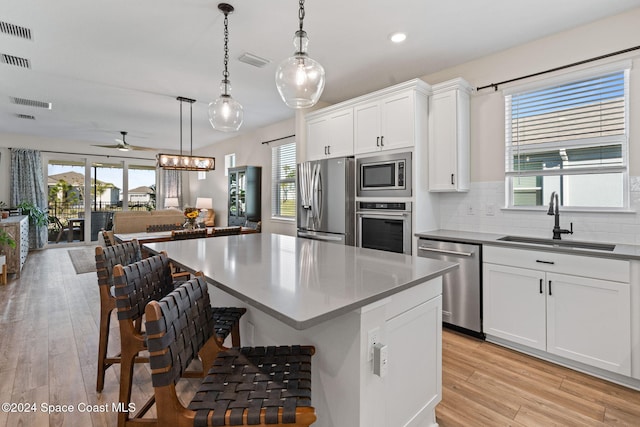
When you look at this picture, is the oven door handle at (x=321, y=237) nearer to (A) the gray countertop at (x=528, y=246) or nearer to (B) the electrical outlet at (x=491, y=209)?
(A) the gray countertop at (x=528, y=246)

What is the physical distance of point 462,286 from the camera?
2.93 meters

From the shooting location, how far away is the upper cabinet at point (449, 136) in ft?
10.6

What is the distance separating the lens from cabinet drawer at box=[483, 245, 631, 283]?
2.16 metres

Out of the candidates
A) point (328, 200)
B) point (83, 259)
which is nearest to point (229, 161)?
point (83, 259)

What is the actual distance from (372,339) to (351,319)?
4.9 inches

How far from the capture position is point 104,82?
161 inches

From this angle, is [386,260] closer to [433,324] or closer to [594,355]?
[433,324]

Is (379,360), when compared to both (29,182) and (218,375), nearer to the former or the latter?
(218,375)

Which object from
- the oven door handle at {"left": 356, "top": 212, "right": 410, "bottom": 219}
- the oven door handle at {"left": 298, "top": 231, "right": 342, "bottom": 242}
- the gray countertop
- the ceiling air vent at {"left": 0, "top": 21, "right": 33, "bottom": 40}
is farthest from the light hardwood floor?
the ceiling air vent at {"left": 0, "top": 21, "right": 33, "bottom": 40}

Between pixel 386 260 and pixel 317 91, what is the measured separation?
1052mm

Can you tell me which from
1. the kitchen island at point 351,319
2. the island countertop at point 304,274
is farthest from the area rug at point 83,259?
the kitchen island at point 351,319

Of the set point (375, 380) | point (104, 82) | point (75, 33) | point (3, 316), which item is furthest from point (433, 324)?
point (104, 82)

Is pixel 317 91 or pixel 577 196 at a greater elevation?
pixel 317 91

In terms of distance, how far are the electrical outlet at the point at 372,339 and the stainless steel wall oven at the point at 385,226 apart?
2.17 metres
